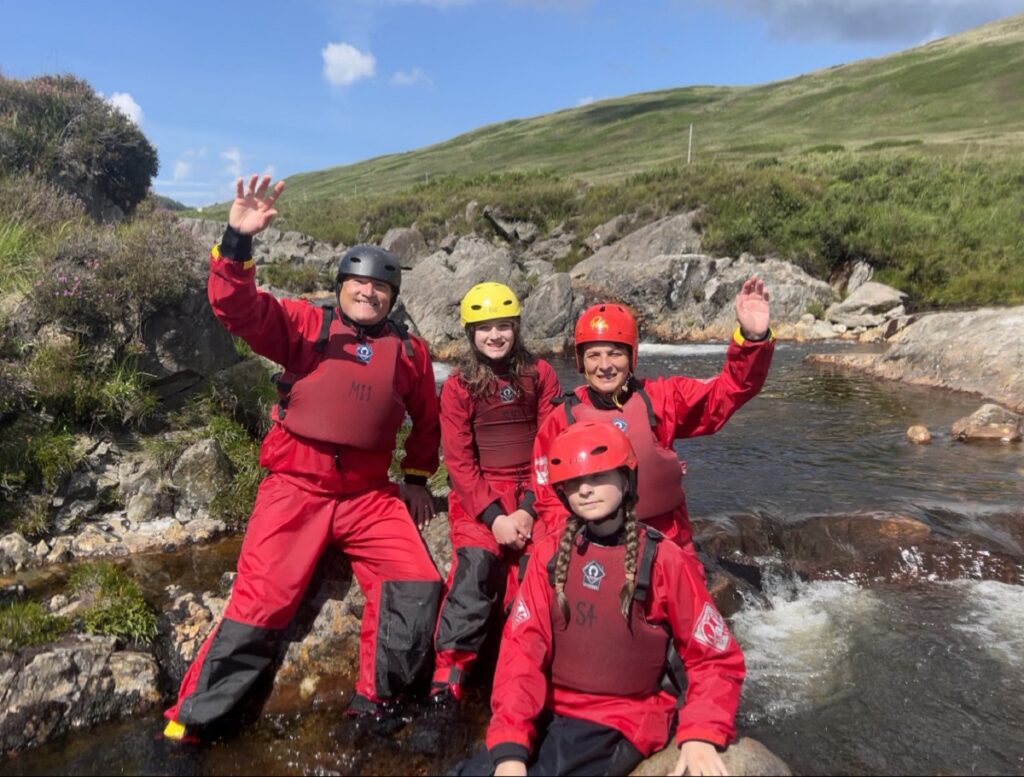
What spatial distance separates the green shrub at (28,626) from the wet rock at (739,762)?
4.01 metres

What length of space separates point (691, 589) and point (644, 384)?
Answer: 206cm

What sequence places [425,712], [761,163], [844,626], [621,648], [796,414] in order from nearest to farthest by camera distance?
[621,648], [425,712], [844,626], [796,414], [761,163]

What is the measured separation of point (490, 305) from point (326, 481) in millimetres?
1876

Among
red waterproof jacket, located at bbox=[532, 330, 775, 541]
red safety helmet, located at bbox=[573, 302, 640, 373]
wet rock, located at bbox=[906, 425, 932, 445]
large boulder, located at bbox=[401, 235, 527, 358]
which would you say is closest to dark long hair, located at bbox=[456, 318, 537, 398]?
red waterproof jacket, located at bbox=[532, 330, 775, 541]

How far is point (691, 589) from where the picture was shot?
3.92 metres

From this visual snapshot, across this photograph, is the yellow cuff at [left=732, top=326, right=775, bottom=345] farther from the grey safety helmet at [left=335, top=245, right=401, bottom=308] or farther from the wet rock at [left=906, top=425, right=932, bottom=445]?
the wet rock at [left=906, top=425, right=932, bottom=445]

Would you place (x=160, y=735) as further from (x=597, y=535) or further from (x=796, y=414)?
(x=796, y=414)

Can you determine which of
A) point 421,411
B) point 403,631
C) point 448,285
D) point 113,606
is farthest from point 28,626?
point 448,285

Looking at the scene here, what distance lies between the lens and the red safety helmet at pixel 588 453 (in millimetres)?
3945

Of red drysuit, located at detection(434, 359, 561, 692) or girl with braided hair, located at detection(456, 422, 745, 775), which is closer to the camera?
girl with braided hair, located at detection(456, 422, 745, 775)

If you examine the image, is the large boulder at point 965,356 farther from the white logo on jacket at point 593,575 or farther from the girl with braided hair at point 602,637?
the white logo on jacket at point 593,575

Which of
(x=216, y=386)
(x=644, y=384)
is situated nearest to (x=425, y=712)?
(x=644, y=384)

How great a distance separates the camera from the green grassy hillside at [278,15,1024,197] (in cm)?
6406

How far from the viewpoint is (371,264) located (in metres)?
5.55
